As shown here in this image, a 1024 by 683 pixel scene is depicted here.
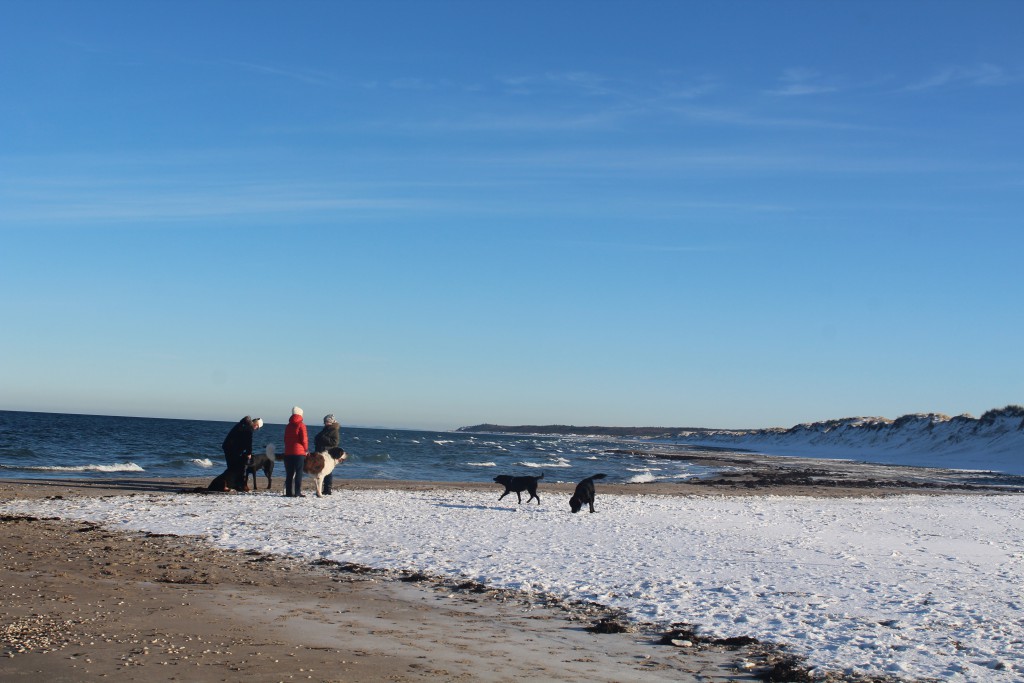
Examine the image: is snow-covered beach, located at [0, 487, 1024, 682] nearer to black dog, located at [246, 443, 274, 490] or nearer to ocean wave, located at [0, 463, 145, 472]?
black dog, located at [246, 443, 274, 490]

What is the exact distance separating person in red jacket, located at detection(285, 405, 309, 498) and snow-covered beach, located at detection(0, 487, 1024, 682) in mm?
829

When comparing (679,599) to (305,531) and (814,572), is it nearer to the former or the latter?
(814,572)

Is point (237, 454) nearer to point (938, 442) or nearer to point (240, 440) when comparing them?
point (240, 440)

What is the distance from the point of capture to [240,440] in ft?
67.1

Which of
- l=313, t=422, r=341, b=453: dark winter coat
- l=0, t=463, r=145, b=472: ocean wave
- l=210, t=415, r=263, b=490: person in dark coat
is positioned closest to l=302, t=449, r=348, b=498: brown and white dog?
l=313, t=422, r=341, b=453: dark winter coat

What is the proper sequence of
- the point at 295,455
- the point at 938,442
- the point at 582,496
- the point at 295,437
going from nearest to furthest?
1. the point at 582,496
2. the point at 295,437
3. the point at 295,455
4. the point at 938,442

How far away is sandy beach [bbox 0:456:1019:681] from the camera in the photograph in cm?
661

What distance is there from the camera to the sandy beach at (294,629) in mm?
6609

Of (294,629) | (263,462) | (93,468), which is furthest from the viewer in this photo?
(93,468)

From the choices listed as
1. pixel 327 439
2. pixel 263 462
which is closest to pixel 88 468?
pixel 263 462

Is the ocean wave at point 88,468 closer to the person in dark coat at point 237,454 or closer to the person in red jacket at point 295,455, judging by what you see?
the person in dark coat at point 237,454

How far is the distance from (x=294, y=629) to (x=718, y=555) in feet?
22.1

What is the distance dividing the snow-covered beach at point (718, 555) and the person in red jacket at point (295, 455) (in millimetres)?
829

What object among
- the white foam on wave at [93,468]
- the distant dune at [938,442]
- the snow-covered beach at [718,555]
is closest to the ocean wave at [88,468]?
the white foam on wave at [93,468]
